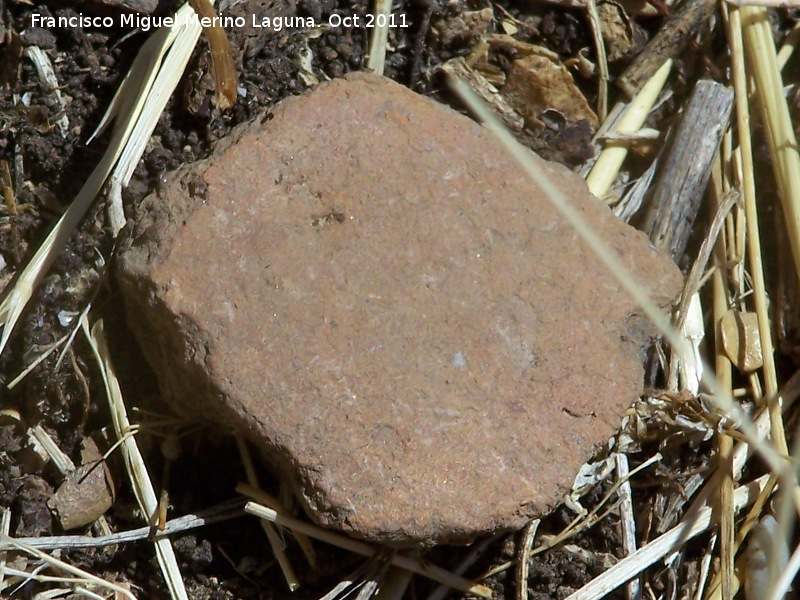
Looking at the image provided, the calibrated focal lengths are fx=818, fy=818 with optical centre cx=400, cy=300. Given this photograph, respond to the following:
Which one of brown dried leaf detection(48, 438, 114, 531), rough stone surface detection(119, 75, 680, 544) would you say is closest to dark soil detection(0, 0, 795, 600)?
brown dried leaf detection(48, 438, 114, 531)

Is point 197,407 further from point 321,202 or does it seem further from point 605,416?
point 605,416

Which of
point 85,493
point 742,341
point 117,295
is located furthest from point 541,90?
point 85,493

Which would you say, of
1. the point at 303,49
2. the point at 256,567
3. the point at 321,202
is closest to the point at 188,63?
the point at 303,49

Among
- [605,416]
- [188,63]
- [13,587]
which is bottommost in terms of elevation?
[13,587]

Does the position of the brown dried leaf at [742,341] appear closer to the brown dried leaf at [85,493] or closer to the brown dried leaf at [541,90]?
the brown dried leaf at [541,90]

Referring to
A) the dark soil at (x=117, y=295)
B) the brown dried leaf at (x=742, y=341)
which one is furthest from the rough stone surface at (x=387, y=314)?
the brown dried leaf at (x=742, y=341)
